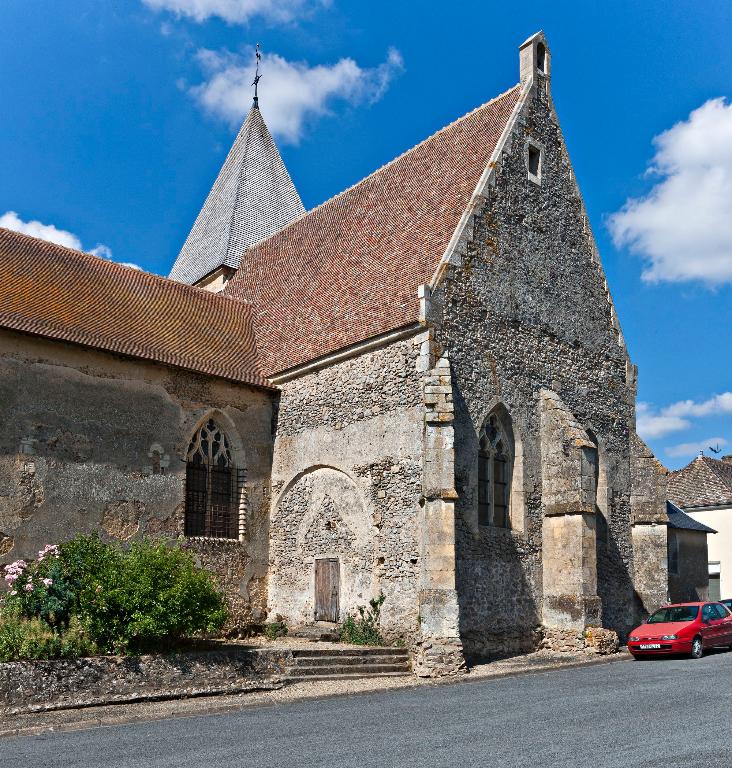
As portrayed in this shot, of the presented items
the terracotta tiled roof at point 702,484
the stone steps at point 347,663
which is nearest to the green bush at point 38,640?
the stone steps at point 347,663

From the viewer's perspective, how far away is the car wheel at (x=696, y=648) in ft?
52.9

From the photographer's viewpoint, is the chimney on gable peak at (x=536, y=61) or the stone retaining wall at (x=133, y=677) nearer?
the stone retaining wall at (x=133, y=677)

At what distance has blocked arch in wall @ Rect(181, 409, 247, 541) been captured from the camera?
56.4 ft

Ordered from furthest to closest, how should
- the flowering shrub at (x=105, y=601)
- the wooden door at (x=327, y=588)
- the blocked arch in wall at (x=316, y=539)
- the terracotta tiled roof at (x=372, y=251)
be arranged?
the terracotta tiled roof at (x=372, y=251), the wooden door at (x=327, y=588), the blocked arch in wall at (x=316, y=539), the flowering shrub at (x=105, y=601)

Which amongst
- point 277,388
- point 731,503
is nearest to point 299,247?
point 277,388

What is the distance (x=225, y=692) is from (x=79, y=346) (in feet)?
23.7

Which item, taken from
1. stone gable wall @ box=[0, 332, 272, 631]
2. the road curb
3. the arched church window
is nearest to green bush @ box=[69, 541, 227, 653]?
the road curb

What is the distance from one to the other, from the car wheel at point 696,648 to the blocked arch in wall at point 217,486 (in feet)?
30.6

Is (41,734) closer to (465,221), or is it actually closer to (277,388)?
(277,388)

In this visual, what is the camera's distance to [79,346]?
15609 millimetres

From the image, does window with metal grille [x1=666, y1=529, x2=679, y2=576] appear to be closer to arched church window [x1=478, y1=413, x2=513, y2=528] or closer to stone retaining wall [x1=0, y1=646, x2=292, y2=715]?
arched church window [x1=478, y1=413, x2=513, y2=528]

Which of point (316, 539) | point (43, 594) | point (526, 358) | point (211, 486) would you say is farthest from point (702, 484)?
point (43, 594)

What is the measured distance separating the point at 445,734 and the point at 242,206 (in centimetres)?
2154

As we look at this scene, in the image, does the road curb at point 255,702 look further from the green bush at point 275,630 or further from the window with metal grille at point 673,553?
the window with metal grille at point 673,553
